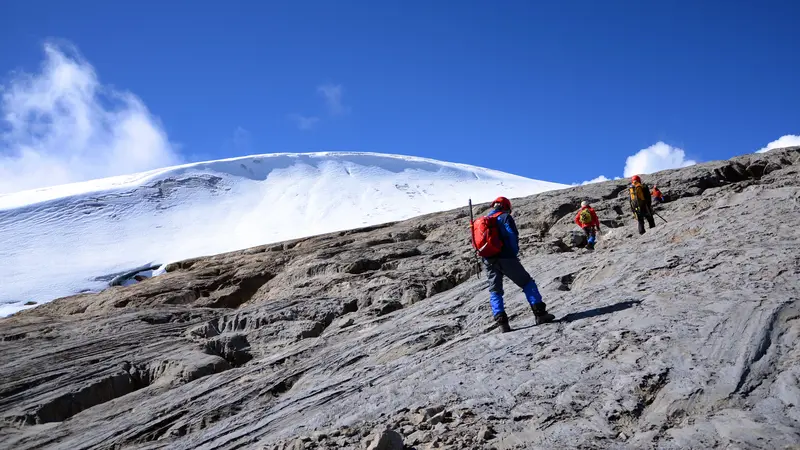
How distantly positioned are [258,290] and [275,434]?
40.8 feet

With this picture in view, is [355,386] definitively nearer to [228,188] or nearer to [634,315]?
[634,315]

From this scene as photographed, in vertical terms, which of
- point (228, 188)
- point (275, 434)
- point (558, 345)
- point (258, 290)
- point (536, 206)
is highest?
point (228, 188)

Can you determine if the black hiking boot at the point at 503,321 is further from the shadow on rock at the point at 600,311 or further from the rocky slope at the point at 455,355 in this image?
the shadow on rock at the point at 600,311

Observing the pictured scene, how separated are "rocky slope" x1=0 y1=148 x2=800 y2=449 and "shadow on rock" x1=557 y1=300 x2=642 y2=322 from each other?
0.04 meters

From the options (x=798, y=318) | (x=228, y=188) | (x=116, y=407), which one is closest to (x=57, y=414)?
(x=116, y=407)

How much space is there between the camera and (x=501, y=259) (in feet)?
27.7

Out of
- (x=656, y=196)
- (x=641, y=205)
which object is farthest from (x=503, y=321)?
(x=656, y=196)

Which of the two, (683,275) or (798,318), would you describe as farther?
(683,275)

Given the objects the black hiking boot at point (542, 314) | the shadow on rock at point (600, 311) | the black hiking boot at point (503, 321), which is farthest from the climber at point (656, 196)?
the black hiking boot at point (503, 321)

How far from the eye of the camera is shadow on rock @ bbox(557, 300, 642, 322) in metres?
7.91

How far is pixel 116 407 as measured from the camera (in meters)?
11.0

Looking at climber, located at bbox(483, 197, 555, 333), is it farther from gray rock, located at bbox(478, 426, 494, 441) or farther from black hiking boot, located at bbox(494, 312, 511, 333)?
gray rock, located at bbox(478, 426, 494, 441)

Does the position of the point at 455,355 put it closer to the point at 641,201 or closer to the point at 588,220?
the point at 641,201

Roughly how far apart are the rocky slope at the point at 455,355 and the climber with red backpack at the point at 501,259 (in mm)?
403
